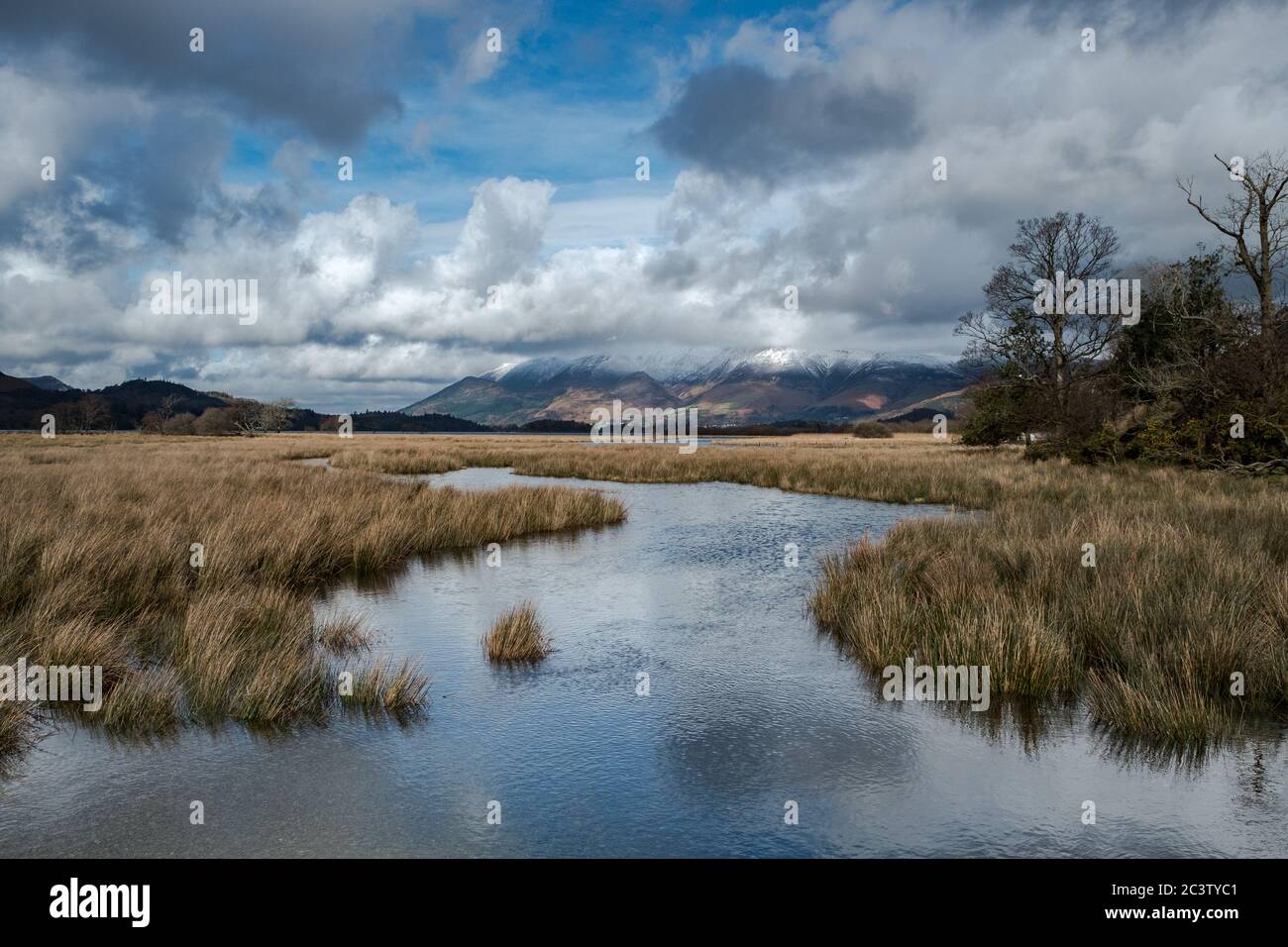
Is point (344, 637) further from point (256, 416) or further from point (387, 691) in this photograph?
point (256, 416)

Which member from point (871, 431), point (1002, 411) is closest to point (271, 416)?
point (871, 431)

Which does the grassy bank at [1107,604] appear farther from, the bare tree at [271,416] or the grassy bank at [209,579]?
the bare tree at [271,416]

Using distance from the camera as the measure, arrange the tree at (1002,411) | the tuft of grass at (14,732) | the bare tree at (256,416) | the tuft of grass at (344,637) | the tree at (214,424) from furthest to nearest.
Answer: the bare tree at (256,416)
the tree at (214,424)
the tree at (1002,411)
the tuft of grass at (344,637)
the tuft of grass at (14,732)

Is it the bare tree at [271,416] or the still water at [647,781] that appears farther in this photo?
the bare tree at [271,416]

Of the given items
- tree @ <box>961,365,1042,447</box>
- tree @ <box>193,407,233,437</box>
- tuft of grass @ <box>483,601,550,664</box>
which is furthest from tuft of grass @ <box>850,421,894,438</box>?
tuft of grass @ <box>483,601,550,664</box>

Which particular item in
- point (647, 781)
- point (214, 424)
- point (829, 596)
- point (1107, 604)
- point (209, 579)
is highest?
point (214, 424)

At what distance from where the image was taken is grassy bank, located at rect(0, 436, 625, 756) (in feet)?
21.2

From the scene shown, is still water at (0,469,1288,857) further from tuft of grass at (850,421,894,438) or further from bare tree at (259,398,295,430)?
bare tree at (259,398,295,430)

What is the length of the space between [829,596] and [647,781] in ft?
18.0

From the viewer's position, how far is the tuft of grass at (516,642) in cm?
816

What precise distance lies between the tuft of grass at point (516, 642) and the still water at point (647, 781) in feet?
0.75

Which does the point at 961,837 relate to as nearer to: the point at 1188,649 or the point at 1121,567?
the point at 1188,649

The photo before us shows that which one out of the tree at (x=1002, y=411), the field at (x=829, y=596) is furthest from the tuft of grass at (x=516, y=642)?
the tree at (x=1002, y=411)

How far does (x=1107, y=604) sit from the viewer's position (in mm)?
8203
